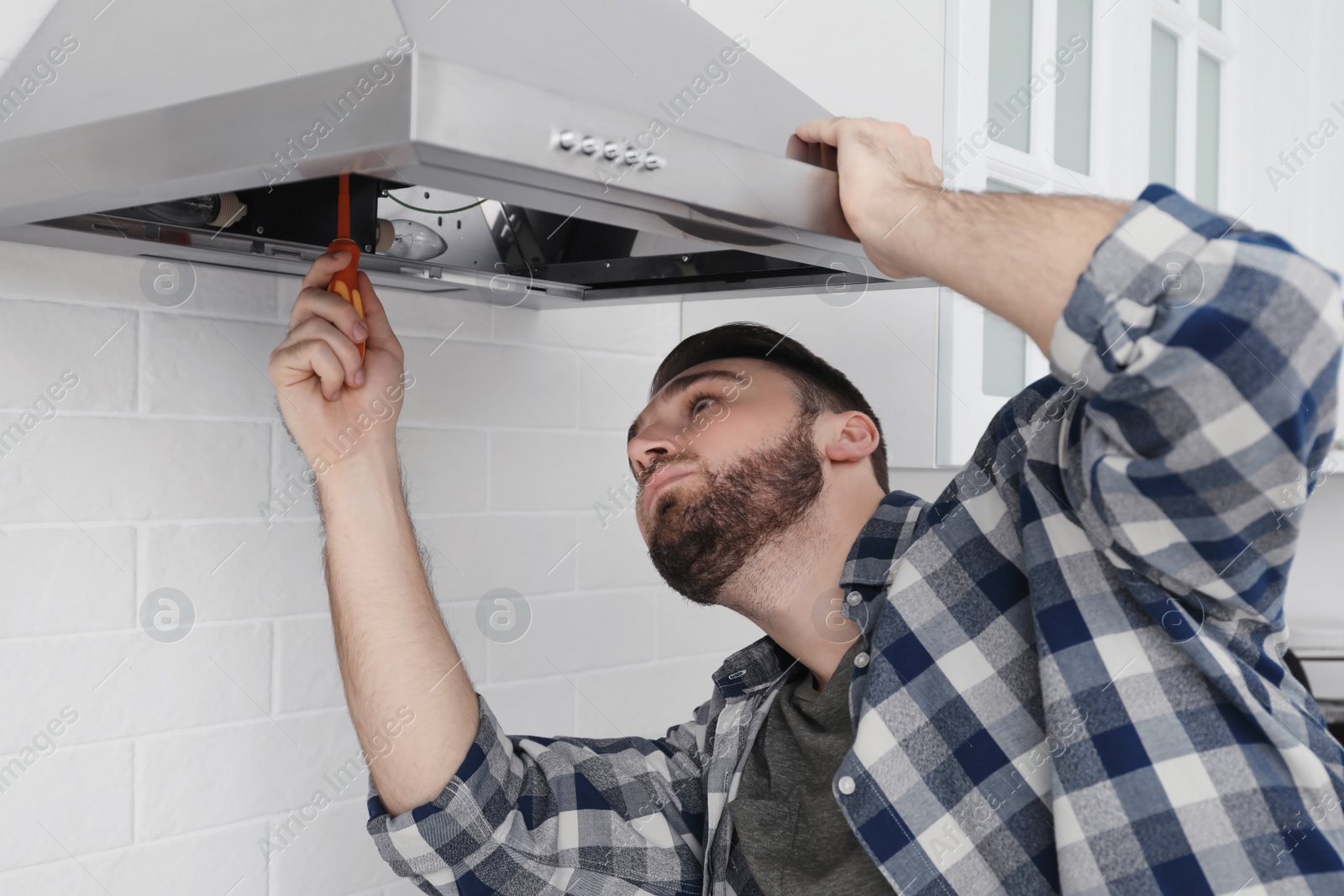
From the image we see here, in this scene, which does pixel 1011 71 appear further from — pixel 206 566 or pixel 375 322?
pixel 206 566

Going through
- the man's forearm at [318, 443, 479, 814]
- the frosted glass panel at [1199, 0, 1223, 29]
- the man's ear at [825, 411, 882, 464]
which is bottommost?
the man's forearm at [318, 443, 479, 814]

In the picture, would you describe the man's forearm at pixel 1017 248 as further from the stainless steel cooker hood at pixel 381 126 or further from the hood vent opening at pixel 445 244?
the hood vent opening at pixel 445 244

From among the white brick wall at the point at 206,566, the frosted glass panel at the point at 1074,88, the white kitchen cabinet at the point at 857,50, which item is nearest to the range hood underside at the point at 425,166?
the white brick wall at the point at 206,566

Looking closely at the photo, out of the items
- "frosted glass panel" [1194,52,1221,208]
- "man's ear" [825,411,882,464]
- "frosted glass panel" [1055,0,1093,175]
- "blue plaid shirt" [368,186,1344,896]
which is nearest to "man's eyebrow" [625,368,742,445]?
"man's ear" [825,411,882,464]

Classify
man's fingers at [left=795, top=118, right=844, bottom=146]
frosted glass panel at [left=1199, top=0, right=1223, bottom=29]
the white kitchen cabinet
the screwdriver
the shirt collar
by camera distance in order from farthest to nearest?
frosted glass panel at [left=1199, top=0, right=1223, bottom=29], the white kitchen cabinet, the shirt collar, the screwdriver, man's fingers at [left=795, top=118, right=844, bottom=146]

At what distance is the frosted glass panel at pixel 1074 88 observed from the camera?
68.2 inches

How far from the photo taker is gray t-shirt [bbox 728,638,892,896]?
37.8 inches

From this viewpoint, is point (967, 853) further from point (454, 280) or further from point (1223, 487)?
point (454, 280)

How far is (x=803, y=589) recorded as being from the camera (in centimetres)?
113

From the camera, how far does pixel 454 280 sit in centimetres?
109

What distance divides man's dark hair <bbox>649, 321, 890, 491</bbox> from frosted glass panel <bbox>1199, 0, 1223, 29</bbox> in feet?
4.44

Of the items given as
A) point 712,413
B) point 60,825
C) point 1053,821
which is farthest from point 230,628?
point 1053,821

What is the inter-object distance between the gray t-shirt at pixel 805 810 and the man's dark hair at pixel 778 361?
307mm

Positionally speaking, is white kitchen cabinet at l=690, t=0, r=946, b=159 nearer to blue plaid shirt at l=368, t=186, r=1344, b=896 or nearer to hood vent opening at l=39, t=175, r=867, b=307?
hood vent opening at l=39, t=175, r=867, b=307
